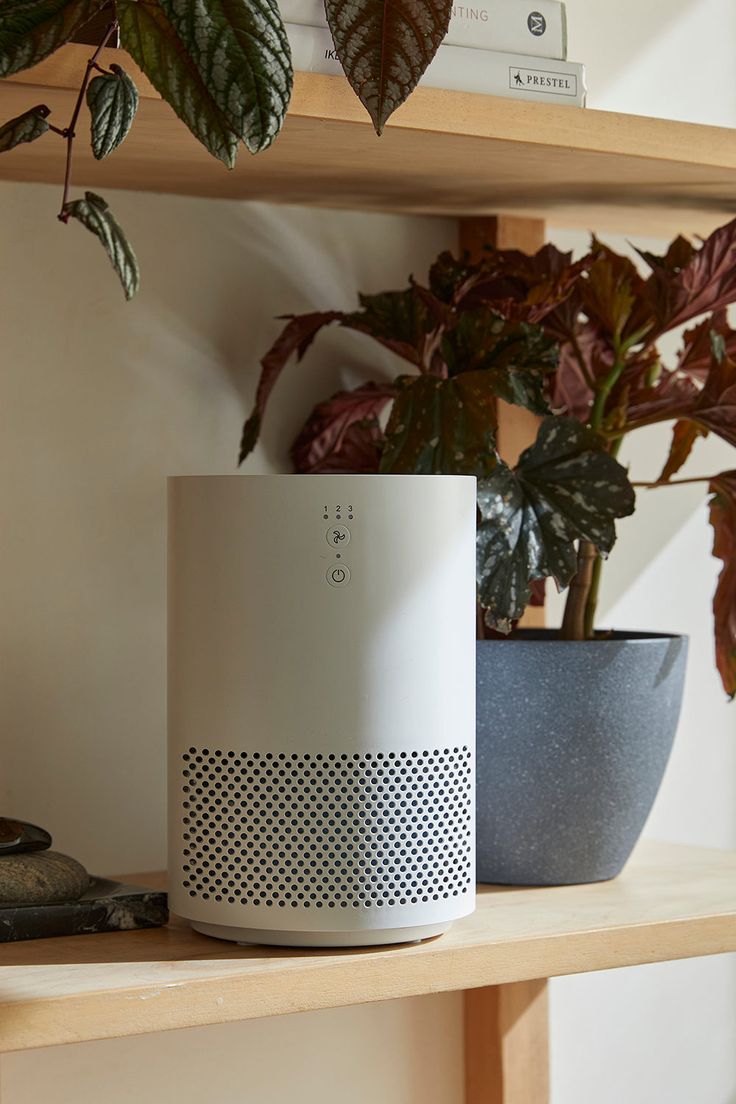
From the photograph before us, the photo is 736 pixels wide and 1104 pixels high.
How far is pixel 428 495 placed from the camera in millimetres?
750

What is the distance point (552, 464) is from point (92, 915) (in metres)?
0.39

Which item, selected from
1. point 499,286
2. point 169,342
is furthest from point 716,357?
point 169,342

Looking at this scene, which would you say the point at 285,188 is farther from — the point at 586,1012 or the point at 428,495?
the point at 586,1012

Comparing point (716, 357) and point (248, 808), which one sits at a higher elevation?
point (716, 357)

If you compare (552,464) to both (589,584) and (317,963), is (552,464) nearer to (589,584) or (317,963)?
(589,584)

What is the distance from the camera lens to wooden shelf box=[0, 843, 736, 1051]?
0.67 m

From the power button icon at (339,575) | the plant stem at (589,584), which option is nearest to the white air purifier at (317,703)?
the power button icon at (339,575)

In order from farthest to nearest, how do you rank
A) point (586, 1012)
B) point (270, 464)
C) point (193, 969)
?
point (586, 1012)
point (270, 464)
point (193, 969)

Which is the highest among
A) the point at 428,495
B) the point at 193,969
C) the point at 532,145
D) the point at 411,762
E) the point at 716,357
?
the point at 532,145

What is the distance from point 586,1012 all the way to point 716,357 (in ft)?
2.04

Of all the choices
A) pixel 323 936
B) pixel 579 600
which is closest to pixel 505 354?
pixel 579 600

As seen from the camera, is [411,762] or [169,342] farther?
[169,342]

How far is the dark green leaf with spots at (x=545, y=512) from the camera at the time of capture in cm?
82

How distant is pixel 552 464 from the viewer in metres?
0.87
